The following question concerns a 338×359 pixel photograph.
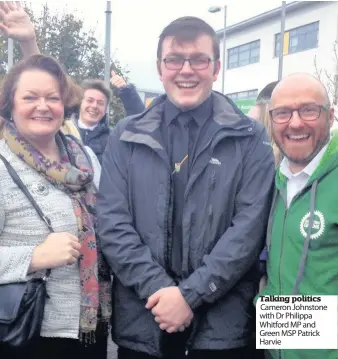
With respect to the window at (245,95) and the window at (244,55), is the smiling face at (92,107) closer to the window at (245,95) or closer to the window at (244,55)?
the window at (245,95)

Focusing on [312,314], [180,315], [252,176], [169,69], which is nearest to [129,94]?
[169,69]

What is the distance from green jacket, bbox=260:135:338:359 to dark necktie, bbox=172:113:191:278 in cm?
50

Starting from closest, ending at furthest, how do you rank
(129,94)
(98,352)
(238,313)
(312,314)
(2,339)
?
(312,314), (2,339), (238,313), (98,352), (129,94)

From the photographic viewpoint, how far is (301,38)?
29656 millimetres

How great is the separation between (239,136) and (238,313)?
0.92 m

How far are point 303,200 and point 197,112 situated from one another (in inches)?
30.8

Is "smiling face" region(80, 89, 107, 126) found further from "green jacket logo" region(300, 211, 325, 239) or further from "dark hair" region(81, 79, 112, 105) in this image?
"green jacket logo" region(300, 211, 325, 239)

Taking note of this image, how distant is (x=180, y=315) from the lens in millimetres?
2297

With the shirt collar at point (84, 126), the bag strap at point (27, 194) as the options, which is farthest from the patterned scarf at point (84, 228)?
the shirt collar at point (84, 126)

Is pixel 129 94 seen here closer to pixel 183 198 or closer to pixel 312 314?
pixel 183 198

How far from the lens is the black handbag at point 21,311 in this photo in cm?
223

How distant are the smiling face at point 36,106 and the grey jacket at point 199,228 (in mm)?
406

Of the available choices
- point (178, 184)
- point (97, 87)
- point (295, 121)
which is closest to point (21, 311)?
point (178, 184)

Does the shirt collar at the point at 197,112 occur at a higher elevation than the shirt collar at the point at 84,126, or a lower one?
lower
